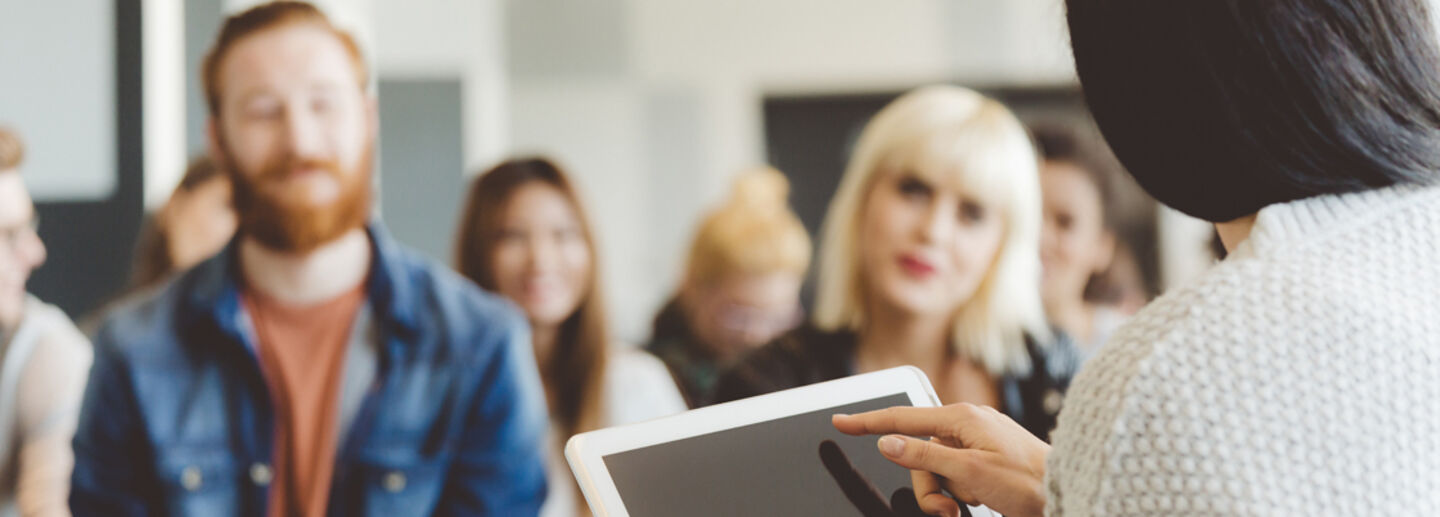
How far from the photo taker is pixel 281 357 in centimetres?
108

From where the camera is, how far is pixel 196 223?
1.14 meters

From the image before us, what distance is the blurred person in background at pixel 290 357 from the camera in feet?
3.42

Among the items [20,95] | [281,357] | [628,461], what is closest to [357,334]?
[281,357]

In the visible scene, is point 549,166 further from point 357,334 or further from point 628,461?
point 628,461

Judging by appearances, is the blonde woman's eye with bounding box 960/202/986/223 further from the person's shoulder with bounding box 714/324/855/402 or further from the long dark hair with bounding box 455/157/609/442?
the long dark hair with bounding box 455/157/609/442

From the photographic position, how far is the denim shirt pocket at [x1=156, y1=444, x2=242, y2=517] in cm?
103

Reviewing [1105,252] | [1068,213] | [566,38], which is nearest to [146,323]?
[1068,213]

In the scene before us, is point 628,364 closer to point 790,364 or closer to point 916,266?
point 790,364

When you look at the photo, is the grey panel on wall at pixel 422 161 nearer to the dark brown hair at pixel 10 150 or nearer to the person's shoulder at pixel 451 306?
the person's shoulder at pixel 451 306

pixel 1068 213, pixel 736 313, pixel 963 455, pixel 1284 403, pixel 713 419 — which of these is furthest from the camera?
pixel 736 313

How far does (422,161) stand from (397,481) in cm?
113

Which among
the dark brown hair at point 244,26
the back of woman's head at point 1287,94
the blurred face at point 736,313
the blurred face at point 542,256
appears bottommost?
the blurred face at point 736,313

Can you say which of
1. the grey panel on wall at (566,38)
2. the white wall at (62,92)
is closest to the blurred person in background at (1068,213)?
the white wall at (62,92)

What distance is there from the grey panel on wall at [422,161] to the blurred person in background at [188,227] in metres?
0.70
